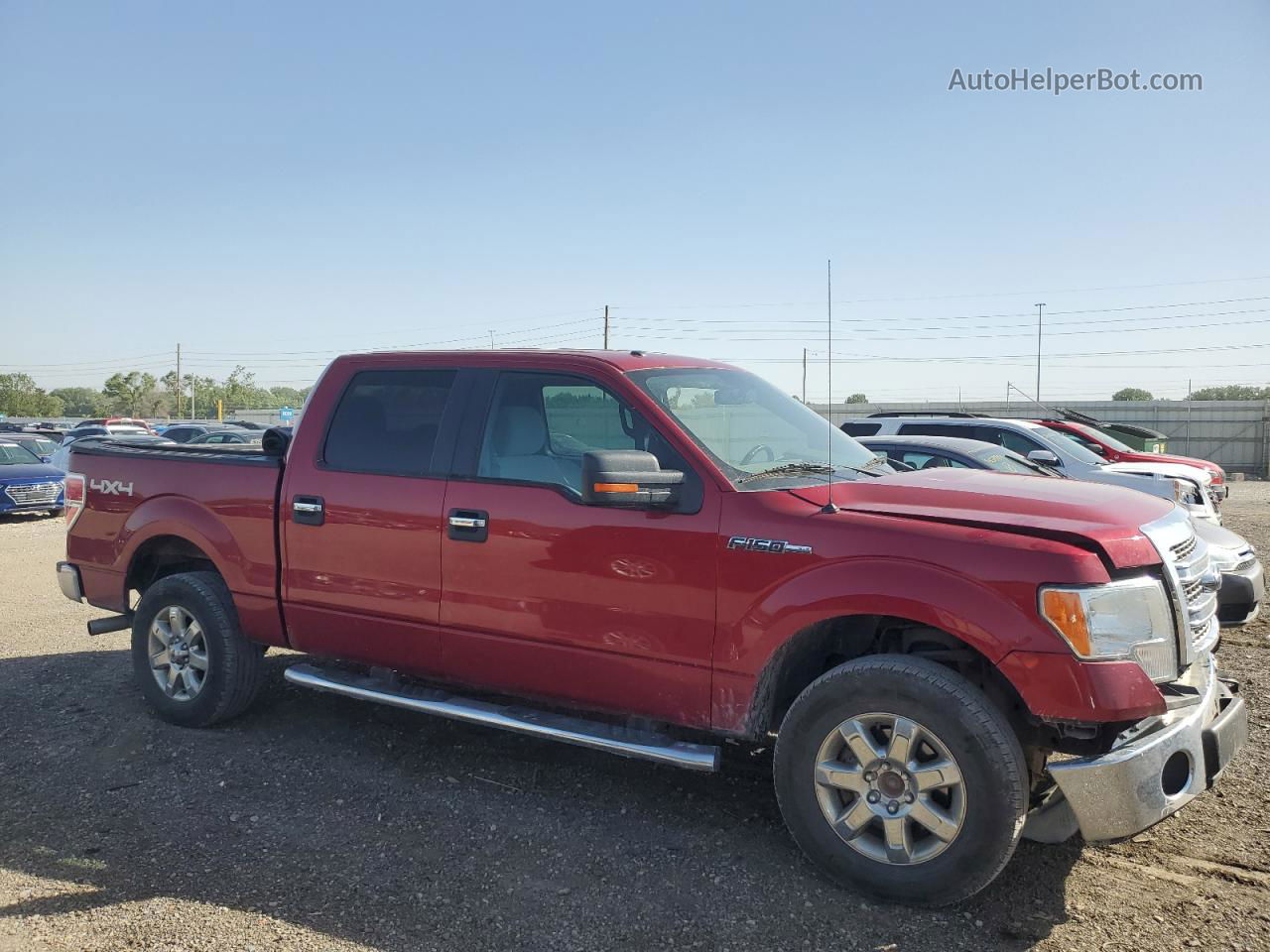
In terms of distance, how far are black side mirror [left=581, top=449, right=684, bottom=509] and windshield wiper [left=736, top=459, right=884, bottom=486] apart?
12.6 inches

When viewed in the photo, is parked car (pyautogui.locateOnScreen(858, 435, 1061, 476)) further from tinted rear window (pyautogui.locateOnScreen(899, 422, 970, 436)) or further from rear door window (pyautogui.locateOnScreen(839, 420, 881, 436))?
rear door window (pyautogui.locateOnScreen(839, 420, 881, 436))

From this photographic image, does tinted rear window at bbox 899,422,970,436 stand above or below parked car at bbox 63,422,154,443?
above

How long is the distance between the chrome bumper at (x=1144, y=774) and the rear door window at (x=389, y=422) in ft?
9.83

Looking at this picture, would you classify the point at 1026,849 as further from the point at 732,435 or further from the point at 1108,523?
the point at 732,435

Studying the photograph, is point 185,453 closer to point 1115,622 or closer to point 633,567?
point 633,567

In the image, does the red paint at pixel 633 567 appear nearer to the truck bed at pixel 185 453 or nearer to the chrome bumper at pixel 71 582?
the truck bed at pixel 185 453

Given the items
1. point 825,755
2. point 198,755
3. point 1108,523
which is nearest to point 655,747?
point 825,755

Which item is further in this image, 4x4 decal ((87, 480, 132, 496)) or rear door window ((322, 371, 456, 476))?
Answer: 4x4 decal ((87, 480, 132, 496))

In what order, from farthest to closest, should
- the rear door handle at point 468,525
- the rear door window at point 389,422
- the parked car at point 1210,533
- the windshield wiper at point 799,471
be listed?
1. the parked car at point 1210,533
2. the rear door window at point 389,422
3. the rear door handle at point 468,525
4. the windshield wiper at point 799,471

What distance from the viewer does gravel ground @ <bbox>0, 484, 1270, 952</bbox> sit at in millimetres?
3363

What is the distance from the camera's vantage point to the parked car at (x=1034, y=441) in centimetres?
1102

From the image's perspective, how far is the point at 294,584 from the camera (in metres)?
5.02

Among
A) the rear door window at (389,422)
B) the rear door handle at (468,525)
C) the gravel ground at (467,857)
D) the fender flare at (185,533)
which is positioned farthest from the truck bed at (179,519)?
the rear door handle at (468,525)

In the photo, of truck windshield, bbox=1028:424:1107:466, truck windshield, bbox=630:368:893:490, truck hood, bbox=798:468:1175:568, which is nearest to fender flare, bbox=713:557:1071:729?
truck hood, bbox=798:468:1175:568
